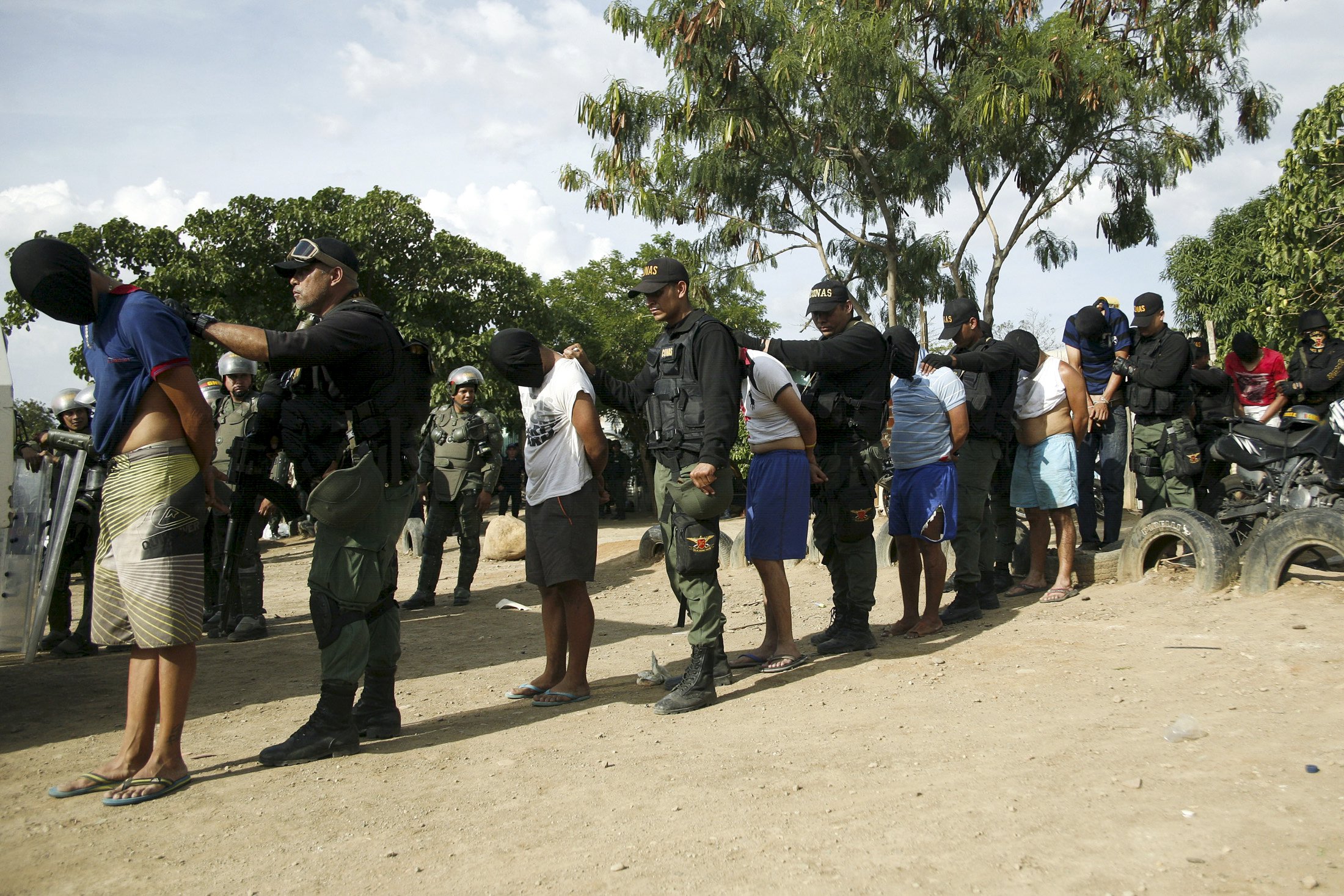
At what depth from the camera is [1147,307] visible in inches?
287

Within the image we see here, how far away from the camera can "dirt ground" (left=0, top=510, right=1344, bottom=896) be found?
2.70 metres

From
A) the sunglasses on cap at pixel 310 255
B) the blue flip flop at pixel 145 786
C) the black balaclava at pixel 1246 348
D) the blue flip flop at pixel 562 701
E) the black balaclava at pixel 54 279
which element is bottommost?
the blue flip flop at pixel 145 786

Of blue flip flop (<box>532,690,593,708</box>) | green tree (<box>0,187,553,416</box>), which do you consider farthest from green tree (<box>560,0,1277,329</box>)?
blue flip flop (<box>532,690,593,708</box>)

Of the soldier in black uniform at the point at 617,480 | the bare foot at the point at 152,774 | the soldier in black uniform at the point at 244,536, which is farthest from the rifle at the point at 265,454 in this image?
the soldier in black uniform at the point at 617,480

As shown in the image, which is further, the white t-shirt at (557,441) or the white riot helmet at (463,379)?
the white riot helmet at (463,379)

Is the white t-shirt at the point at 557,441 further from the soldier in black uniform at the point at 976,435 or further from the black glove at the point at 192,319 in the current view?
the soldier in black uniform at the point at 976,435

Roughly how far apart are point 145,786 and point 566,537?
194cm

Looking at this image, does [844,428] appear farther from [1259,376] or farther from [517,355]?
[1259,376]

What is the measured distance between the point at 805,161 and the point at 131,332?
57.4 feet

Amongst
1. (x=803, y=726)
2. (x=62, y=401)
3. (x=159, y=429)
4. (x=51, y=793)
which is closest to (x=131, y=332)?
(x=159, y=429)

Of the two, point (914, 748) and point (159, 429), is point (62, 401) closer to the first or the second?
point (159, 429)

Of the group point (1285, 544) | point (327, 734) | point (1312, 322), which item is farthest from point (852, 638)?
point (1312, 322)

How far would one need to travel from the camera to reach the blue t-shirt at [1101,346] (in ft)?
25.1

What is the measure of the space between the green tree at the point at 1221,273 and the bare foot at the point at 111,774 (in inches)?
957
